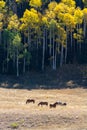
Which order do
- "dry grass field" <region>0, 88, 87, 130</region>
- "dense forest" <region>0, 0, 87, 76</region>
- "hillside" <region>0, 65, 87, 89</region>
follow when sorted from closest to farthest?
"dry grass field" <region>0, 88, 87, 130</region> → "hillside" <region>0, 65, 87, 89</region> → "dense forest" <region>0, 0, 87, 76</region>

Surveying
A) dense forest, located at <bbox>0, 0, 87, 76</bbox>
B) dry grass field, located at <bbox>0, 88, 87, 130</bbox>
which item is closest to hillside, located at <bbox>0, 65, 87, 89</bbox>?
A: dense forest, located at <bbox>0, 0, 87, 76</bbox>

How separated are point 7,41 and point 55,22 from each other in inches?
313

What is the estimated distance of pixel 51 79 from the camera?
231 ft

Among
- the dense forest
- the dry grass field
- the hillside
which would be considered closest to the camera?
the dry grass field

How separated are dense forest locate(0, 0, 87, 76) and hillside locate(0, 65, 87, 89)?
1773 millimetres

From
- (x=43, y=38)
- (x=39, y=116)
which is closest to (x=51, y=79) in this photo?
(x=43, y=38)

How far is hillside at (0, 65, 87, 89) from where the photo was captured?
6825 centimetres

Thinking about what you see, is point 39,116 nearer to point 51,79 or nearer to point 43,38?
point 51,79

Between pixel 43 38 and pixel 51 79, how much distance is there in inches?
365

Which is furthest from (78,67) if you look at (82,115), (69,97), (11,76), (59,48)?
(82,115)

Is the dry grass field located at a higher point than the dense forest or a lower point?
lower

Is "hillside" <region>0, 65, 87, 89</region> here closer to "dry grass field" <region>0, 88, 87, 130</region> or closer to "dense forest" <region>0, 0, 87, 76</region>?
"dense forest" <region>0, 0, 87, 76</region>

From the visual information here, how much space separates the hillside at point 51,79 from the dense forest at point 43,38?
1773 mm

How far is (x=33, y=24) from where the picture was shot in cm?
7562
